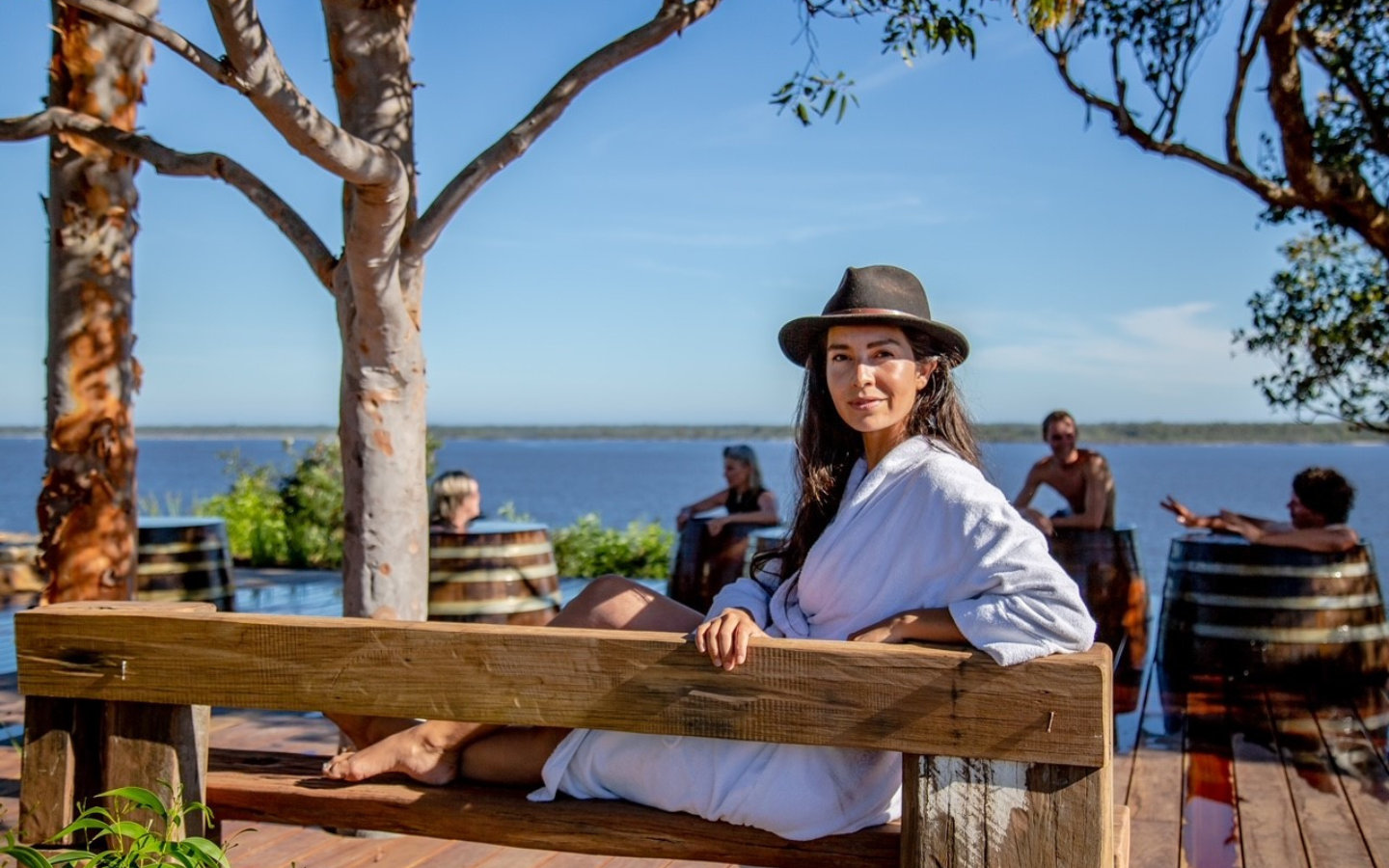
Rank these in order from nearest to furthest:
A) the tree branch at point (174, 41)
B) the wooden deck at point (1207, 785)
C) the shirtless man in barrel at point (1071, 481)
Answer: the tree branch at point (174, 41) < the wooden deck at point (1207, 785) < the shirtless man in barrel at point (1071, 481)

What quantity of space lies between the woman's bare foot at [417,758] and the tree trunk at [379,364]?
1202 mm

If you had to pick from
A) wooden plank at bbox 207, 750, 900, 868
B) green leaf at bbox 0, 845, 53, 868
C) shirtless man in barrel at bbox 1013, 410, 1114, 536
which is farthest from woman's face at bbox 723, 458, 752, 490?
green leaf at bbox 0, 845, 53, 868

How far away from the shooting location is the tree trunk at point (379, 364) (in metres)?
3.72

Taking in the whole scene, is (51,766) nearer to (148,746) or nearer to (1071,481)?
(148,746)

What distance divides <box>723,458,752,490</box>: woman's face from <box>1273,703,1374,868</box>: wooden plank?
331cm

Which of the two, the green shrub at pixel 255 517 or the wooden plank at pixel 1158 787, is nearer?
the wooden plank at pixel 1158 787

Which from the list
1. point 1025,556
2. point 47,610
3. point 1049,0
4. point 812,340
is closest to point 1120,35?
point 1049,0

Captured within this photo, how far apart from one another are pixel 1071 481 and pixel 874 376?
504 cm

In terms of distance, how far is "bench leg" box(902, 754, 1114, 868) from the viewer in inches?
77.8

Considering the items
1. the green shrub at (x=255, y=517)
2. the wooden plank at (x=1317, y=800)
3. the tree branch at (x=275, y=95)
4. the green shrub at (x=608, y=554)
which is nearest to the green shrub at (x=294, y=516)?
the green shrub at (x=255, y=517)

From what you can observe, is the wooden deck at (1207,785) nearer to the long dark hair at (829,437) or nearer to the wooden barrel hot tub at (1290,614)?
the wooden barrel hot tub at (1290,614)

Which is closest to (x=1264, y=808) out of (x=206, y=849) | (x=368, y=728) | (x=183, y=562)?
(x=368, y=728)

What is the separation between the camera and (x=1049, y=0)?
4605 mm

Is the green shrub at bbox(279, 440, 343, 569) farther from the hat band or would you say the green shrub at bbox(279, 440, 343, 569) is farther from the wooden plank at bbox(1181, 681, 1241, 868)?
the hat band
